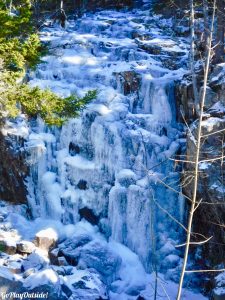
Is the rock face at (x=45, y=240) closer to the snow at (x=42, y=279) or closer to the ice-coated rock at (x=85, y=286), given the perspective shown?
the ice-coated rock at (x=85, y=286)

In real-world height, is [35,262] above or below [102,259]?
above

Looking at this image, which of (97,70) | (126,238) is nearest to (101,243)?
(126,238)

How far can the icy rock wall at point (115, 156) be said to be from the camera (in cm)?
1309

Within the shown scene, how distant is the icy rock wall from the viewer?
1309 centimetres

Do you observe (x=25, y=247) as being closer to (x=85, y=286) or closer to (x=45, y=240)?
(x=45, y=240)

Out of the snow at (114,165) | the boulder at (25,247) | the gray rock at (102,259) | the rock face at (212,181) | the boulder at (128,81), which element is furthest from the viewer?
the boulder at (128,81)

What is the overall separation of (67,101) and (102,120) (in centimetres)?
319

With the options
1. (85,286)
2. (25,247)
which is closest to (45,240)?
(25,247)

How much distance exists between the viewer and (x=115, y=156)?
1394 centimetres

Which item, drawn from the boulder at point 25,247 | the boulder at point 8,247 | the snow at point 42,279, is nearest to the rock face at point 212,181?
the snow at point 42,279

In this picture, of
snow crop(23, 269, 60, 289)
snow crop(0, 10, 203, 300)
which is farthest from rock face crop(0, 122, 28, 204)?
snow crop(23, 269, 60, 289)

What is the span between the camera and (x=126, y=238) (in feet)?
43.3

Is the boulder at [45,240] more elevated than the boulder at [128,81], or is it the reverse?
the boulder at [128,81]

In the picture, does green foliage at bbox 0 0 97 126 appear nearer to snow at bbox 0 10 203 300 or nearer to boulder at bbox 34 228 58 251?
snow at bbox 0 10 203 300
